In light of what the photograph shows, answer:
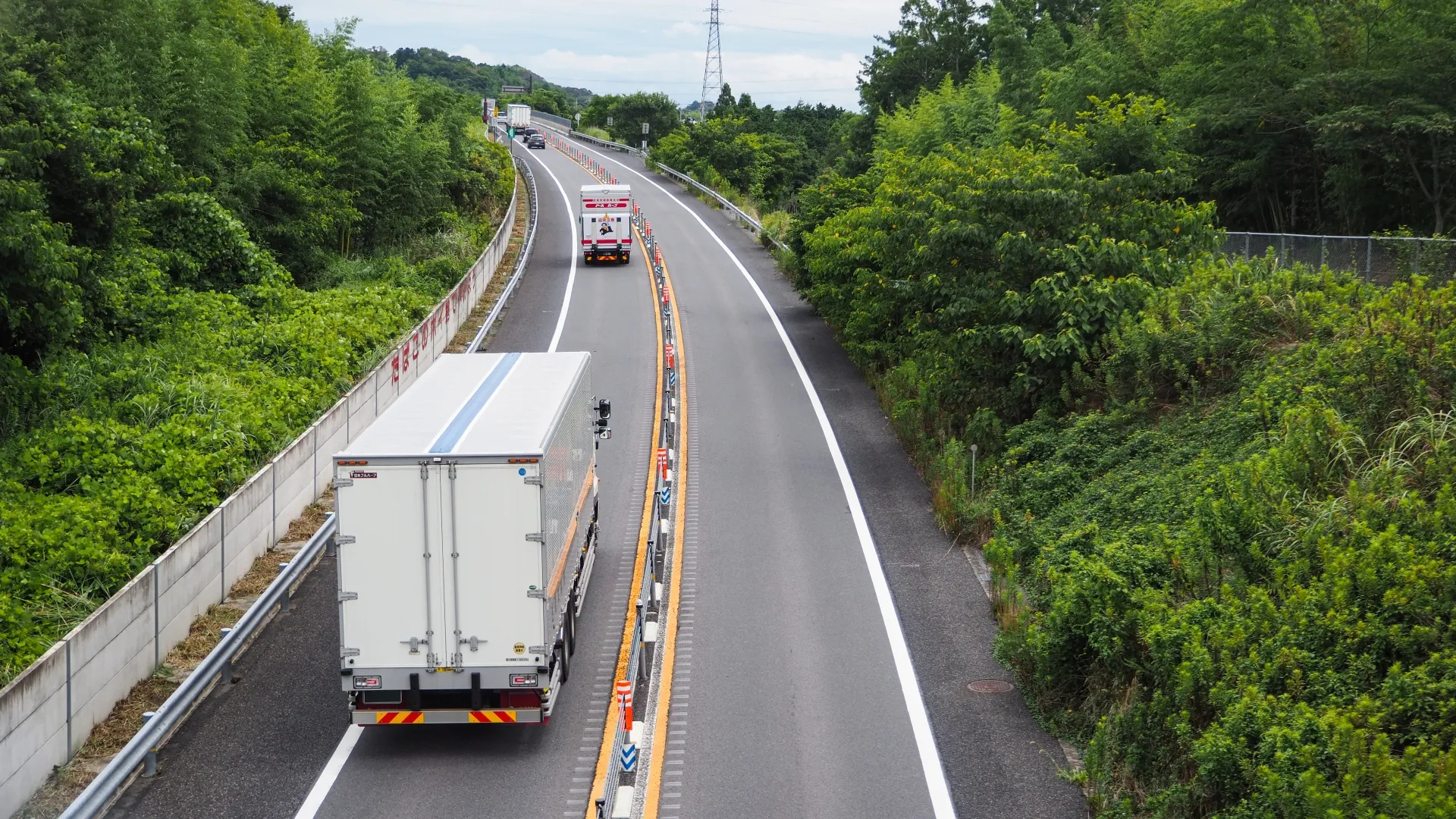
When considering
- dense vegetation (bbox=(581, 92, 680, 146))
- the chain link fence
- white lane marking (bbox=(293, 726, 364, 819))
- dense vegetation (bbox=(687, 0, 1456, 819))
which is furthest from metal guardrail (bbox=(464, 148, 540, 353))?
dense vegetation (bbox=(581, 92, 680, 146))

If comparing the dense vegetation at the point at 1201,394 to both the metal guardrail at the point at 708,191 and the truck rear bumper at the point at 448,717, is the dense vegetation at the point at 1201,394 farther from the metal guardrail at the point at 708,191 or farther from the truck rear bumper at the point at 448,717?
the metal guardrail at the point at 708,191

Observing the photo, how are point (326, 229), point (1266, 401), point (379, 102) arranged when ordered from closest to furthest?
point (1266, 401) → point (326, 229) → point (379, 102)

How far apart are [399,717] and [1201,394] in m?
12.3

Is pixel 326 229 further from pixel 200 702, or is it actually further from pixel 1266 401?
pixel 1266 401

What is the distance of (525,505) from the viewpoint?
1223cm

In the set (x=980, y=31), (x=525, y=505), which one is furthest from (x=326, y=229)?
(x=980, y=31)

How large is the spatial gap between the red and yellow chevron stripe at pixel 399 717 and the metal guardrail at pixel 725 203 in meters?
35.9

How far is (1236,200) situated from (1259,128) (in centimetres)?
448

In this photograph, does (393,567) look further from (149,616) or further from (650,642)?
(149,616)

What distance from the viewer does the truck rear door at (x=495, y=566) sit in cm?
1220

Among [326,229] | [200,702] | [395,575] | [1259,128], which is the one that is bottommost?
[200,702]

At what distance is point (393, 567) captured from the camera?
12.2m

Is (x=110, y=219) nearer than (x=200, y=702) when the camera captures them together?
No

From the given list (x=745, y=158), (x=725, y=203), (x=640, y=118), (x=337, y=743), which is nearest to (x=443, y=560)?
(x=337, y=743)
